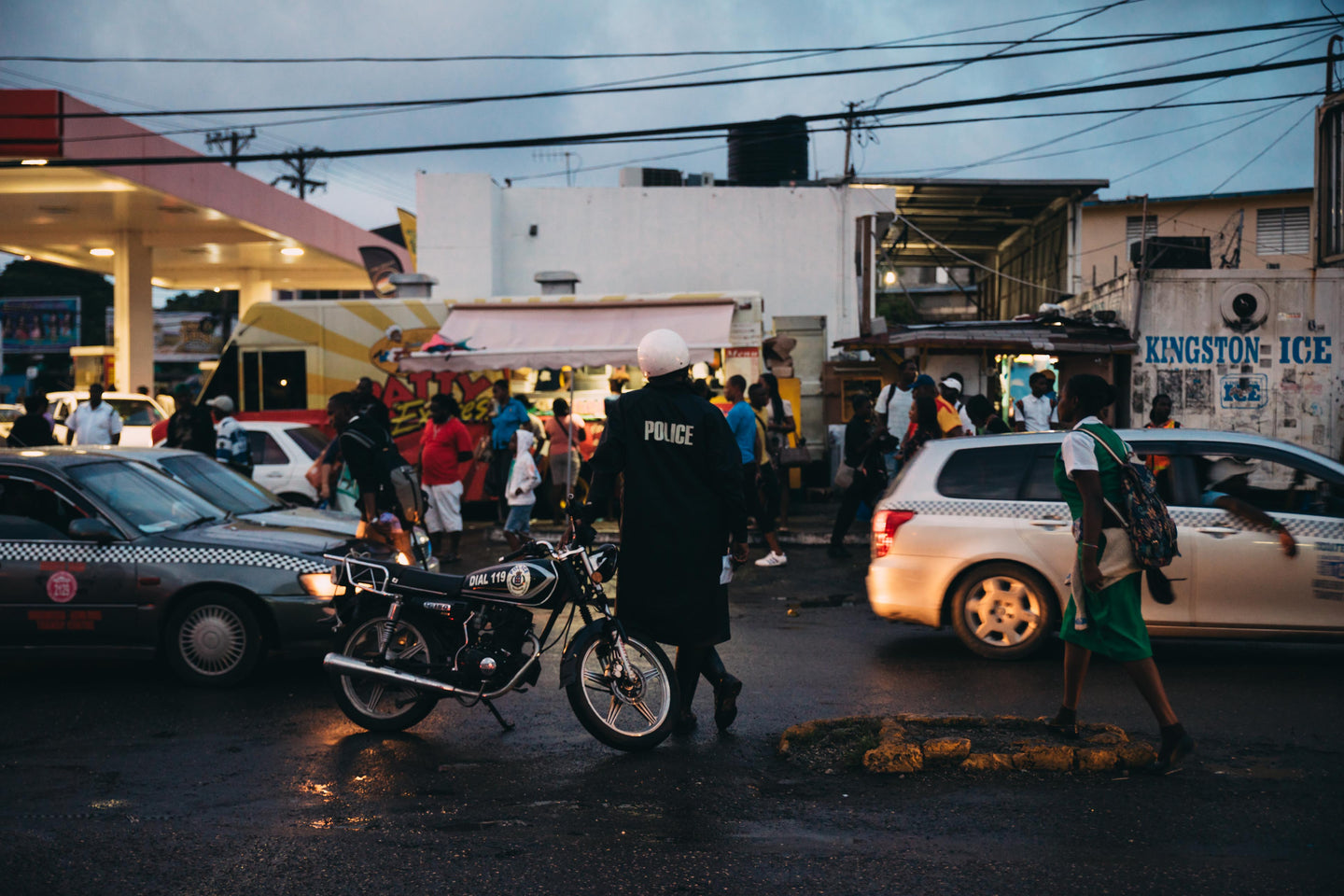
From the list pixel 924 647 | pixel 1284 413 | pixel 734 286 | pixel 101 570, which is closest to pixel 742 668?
pixel 924 647

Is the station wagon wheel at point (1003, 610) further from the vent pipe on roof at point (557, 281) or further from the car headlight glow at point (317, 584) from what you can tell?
the vent pipe on roof at point (557, 281)

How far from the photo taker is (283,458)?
13328mm

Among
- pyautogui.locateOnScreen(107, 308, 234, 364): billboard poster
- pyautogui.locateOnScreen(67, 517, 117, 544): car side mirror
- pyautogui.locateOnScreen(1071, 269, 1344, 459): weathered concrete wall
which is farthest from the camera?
pyautogui.locateOnScreen(107, 308, 234, 364): billboard poster

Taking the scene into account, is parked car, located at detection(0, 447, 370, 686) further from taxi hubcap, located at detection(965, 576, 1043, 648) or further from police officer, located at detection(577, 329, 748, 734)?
taxi hubcap, located at detection(965, 576, 1043, 648)

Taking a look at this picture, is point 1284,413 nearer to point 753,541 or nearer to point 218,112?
point 753,541

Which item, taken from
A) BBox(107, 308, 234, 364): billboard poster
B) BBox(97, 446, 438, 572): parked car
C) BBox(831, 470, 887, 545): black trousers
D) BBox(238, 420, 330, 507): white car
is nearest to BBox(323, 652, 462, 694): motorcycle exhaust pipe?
BBox(97, 446, 438, 572): parked car

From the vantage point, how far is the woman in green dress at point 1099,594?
15.8 ft

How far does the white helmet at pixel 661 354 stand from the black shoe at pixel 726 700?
156 cm

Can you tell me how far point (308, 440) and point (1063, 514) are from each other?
32.2 ft

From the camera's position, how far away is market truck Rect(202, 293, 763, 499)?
16.0 metres

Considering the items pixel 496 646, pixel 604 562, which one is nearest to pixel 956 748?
pixel 604 562

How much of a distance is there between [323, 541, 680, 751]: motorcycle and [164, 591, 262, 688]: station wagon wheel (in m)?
1.29

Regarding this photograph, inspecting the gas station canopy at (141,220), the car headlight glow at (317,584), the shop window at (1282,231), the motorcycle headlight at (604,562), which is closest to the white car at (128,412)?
the gas station canopy at (141,220)

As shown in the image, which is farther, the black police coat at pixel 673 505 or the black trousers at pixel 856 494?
the black trousers at pixel 856 494
